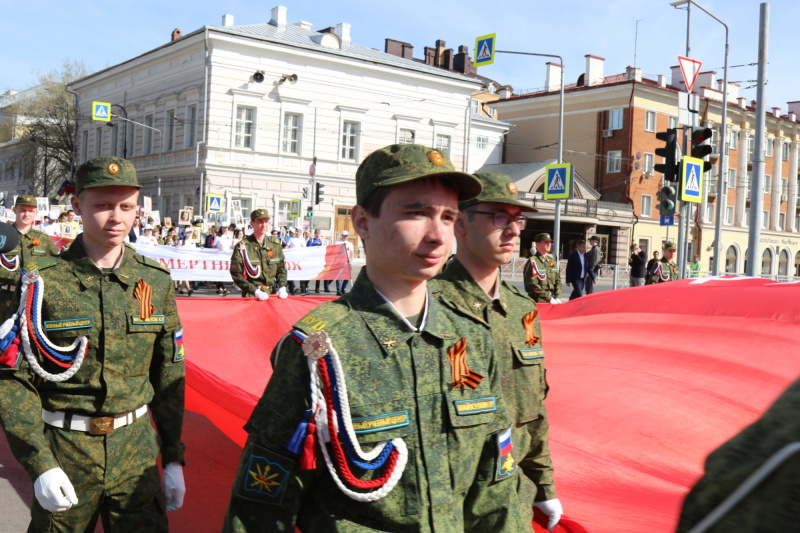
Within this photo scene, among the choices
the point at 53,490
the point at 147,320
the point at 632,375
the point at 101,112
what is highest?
the point at 101,112

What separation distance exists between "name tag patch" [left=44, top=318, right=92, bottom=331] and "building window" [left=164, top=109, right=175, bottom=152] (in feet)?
135

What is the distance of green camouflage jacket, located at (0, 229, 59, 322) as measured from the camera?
881 centimetres

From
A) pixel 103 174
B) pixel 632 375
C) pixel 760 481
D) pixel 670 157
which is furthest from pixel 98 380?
pixel 670 157

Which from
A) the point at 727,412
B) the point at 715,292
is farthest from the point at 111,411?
the point at 715,292

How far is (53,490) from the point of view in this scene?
2877 mm

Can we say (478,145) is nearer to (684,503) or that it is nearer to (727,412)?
(727,412)

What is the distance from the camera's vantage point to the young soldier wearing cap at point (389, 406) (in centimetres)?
200

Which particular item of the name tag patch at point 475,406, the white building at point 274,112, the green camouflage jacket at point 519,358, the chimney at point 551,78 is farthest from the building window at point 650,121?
the name tag patch at point 475,406

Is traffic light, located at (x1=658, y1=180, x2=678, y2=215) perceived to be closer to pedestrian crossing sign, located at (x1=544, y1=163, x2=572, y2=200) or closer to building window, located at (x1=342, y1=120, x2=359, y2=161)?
pedestrian crossing sign, located at (x1=544, y1=163, x2=572, y2=200)

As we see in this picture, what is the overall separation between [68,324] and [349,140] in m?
40.9

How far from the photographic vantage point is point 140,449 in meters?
3.33

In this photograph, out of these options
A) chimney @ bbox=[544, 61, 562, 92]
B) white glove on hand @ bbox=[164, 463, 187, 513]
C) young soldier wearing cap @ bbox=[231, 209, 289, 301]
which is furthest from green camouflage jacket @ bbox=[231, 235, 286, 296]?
chimney @ bbox=[544, 61, 562, 92]

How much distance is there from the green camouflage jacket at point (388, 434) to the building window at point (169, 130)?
42.5 metres

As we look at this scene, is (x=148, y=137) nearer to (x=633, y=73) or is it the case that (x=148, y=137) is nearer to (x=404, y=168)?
(x=633, y=73)
